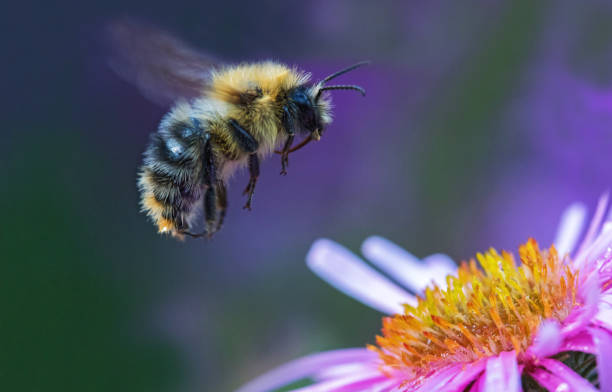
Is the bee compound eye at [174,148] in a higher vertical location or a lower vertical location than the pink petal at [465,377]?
higher

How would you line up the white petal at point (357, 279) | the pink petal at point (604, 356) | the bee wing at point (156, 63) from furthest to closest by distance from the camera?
1. the white petal at point (357, 279)
2. the bee wing at point (156, 63)
3. the pink petal at point (604, 356)

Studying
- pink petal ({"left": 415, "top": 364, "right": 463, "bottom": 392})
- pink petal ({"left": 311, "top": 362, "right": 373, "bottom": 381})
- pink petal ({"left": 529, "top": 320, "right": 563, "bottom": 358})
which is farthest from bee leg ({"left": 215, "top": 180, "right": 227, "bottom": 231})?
pink petal ({"left": 529, "top": 320, "right": 563, "bottom": 358})

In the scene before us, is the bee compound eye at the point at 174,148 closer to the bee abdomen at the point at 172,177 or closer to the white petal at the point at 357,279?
the bee abdomen at the point at 172,177

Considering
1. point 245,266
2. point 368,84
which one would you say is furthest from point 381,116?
point 245,266

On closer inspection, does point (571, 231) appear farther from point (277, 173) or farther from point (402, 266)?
point (277, 173)

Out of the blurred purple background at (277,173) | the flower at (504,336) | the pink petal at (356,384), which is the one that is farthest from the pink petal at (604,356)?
the blurred purple background at (277,173)

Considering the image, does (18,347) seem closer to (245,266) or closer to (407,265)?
(245,266)

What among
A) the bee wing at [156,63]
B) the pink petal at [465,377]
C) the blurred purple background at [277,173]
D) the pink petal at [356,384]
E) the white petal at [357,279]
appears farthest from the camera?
the blurred purple background at [277,173]
